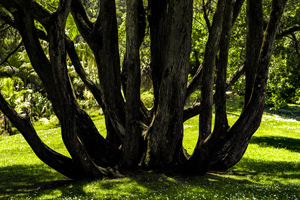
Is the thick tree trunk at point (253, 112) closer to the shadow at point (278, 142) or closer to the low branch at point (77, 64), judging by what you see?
the low branch at point (77, 64)

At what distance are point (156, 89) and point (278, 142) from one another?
1454cm

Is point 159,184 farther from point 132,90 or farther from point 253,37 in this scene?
point 253,37

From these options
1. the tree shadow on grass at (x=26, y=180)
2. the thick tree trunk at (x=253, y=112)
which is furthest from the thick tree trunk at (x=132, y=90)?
the thick tree trunk at (x=253, y=112)

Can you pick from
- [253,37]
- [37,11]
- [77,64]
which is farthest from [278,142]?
[37,11]

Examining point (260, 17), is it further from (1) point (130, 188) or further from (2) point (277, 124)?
(2) point (277, 124)

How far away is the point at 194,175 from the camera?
8.98 m

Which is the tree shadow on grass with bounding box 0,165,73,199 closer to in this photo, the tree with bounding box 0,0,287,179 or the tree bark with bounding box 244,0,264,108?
the tree with bounding box 0,0,287,179

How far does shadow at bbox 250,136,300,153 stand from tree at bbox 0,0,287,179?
11223 mm

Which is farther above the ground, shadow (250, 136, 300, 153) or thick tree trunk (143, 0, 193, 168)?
thick tree trunk (143, 0, 193, 168)

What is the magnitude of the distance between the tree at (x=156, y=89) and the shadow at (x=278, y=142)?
11223 millimetres

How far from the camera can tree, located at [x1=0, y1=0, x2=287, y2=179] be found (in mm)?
7762

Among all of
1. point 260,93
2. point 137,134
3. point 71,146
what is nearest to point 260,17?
point 260,93

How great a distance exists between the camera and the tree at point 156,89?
776 cm

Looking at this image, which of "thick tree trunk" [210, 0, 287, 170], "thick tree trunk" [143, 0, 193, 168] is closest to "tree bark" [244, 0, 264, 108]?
"thick tree trunk" [210, 0, 287, 170]
